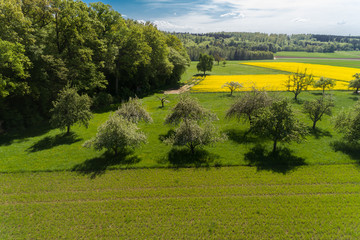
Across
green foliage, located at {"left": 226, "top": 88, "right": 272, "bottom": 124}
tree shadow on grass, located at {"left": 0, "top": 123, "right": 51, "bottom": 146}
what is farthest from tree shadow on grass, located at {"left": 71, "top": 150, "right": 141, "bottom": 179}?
green foliage, located at {"left": 226, "top": 88, "right": 272, "bottom": 124}

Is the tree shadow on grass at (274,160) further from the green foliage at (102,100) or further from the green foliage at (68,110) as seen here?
the green foliage at (102,100)

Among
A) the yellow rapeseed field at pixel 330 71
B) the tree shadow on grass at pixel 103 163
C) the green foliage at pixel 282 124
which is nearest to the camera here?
the tree shadow on grass at pixel 103 163

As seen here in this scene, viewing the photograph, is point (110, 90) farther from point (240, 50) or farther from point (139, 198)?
point (240, 50)

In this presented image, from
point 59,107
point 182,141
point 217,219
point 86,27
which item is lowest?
point 217,219

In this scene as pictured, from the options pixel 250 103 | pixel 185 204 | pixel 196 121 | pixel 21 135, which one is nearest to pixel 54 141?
pixel 21 135

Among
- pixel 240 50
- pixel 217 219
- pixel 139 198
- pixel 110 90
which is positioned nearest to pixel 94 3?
pixel 110 90

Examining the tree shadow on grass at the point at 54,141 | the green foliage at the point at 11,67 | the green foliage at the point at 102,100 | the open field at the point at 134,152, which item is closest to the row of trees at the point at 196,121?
the tree shadow on grass at the point at 54,141

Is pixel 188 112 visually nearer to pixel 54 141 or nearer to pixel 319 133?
pixel 54 141
